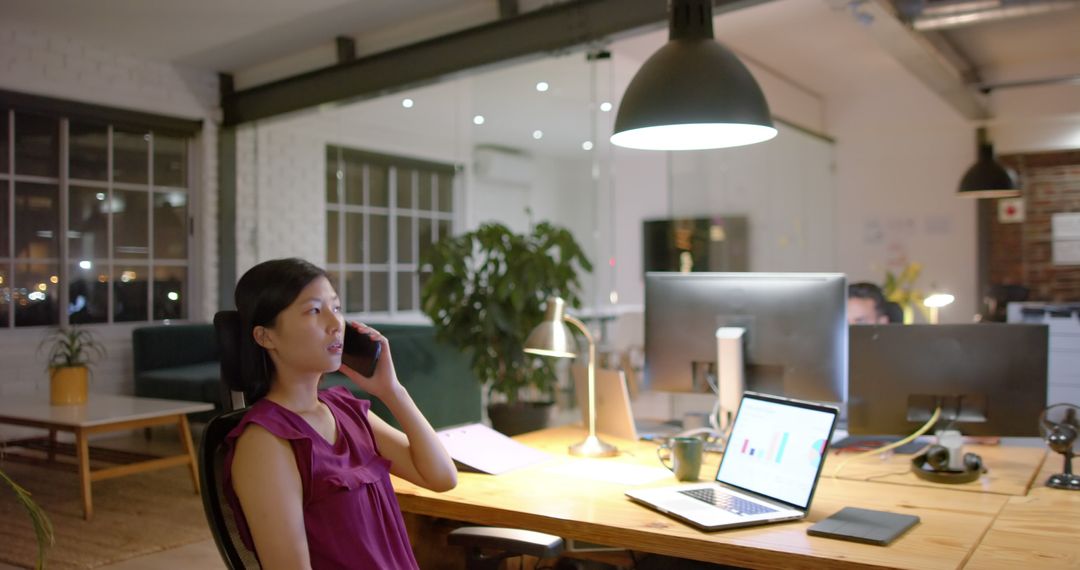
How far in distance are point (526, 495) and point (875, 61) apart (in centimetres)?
603

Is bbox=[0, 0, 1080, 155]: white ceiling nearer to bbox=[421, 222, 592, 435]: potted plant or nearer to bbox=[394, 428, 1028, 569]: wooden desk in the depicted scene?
bbox=[421, 222, 592, 435]: potted plant

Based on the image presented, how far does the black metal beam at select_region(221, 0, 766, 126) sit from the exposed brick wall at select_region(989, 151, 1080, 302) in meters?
4.57

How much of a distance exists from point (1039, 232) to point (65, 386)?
7.21 m

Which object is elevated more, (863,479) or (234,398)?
(234,398)

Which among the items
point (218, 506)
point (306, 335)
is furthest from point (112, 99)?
point (218, 506)

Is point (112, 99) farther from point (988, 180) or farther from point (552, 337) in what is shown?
point (988, 180)

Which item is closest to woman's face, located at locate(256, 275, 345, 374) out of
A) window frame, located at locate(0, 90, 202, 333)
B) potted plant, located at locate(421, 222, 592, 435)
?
potted plant, located at locate(421, 222, 592, 435)

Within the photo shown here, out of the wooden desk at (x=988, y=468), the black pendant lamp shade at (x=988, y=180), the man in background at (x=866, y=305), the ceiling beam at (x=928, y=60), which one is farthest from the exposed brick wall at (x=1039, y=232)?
the wooden desk at (x=988, y=468)

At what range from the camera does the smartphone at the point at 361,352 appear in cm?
178

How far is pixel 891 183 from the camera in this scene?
7797 millimetres

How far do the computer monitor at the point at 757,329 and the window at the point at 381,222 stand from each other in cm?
491

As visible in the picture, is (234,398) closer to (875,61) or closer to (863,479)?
(863,479)

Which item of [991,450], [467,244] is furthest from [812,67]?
[991,450]

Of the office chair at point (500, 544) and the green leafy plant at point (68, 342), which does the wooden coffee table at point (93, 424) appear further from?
the office chair at point (500, 544)
